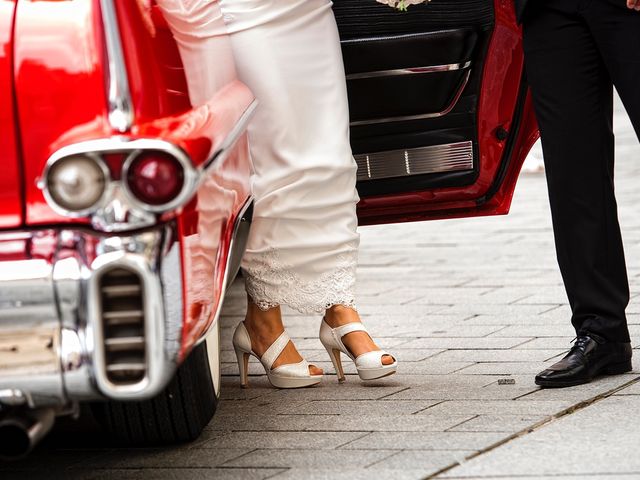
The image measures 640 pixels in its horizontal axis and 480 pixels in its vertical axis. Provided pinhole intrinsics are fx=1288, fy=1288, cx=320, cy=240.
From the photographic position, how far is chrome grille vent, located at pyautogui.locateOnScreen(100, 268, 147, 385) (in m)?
2.48

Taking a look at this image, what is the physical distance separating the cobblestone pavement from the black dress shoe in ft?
0.16

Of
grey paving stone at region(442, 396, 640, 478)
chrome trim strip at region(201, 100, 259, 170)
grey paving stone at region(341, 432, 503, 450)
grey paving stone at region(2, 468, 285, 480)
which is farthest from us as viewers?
grey paving stone at region(341, 432, 503, 450)

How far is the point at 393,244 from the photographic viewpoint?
23.7ft

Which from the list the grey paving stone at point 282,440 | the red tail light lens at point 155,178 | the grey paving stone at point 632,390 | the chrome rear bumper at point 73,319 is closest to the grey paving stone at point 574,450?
the grey paving stone at point 632,390

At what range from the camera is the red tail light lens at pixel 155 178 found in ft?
8.09

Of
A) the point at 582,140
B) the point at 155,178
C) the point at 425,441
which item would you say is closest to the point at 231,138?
the point at 155,178

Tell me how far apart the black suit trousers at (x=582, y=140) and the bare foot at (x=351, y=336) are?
0.63m

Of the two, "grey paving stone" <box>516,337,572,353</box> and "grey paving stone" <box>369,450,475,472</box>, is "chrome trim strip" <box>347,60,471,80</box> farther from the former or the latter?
"grey paving stone" <box>369,450,475,472</box>

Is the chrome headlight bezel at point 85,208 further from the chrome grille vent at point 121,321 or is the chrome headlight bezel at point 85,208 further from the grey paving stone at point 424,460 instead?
the grey paving stone at point 424,460

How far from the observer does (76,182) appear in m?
2.48

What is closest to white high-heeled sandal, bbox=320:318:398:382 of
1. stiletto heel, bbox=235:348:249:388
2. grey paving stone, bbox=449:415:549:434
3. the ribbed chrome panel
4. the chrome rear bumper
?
stiletto heel, bbox=235:348:249:388

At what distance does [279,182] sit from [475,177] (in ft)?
2.78

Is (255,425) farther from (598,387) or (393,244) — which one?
(393,244)

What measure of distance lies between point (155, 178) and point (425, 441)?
46.3 inches
